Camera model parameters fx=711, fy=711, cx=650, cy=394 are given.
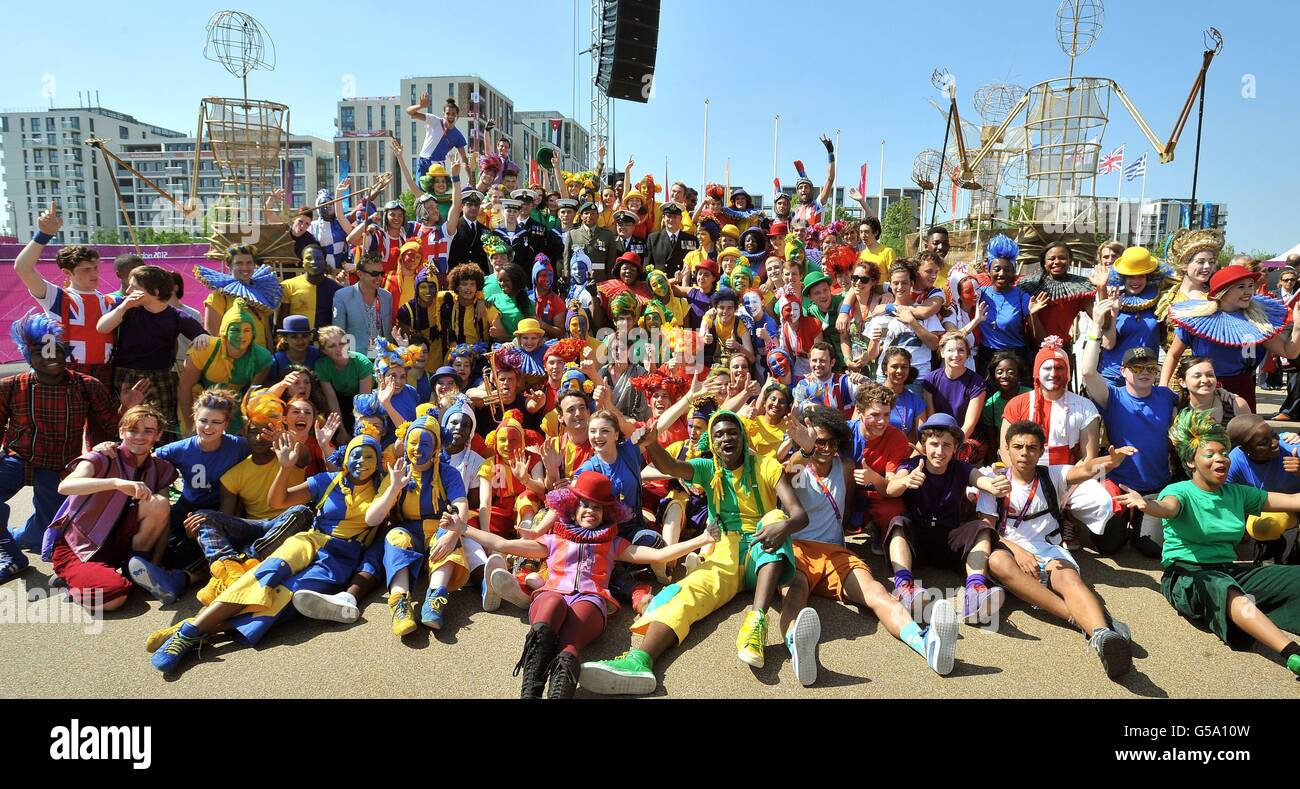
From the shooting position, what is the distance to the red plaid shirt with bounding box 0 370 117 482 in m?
4.52

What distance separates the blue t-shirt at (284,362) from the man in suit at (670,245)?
4.35 metres

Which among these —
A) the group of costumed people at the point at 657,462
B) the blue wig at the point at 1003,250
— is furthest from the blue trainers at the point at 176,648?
the blue wig at the point at 1003,250

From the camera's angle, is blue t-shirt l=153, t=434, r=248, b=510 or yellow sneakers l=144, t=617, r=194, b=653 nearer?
yellow sneakers l=144, t=617, r=194, b=653

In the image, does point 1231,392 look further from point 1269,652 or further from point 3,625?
point 3,625

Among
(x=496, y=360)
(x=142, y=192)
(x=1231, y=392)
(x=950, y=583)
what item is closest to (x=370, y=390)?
(x=496, y=360)

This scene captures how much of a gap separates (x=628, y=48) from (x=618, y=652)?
21685 millimetres

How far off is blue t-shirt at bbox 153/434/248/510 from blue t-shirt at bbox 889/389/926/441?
172 inches

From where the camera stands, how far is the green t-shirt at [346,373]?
5.54 metres

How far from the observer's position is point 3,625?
154 inches

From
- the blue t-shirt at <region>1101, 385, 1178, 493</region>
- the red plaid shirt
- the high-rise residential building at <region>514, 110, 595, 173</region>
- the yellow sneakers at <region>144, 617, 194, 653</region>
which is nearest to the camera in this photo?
the yellow sneakers at <region>144, 617, 194, 653</region>

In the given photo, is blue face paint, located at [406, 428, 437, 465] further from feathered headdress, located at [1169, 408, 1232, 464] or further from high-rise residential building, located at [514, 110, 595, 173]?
high-rise residential building, located at [514, 110, 595, 173]

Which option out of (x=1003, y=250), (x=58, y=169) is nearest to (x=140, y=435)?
(x=1003, y=250)

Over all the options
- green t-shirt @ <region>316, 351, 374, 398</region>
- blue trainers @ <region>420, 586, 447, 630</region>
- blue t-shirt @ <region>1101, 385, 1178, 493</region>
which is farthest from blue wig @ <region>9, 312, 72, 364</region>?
blue t-shirt @ <region>1101, 385, 1178, 493</region>
